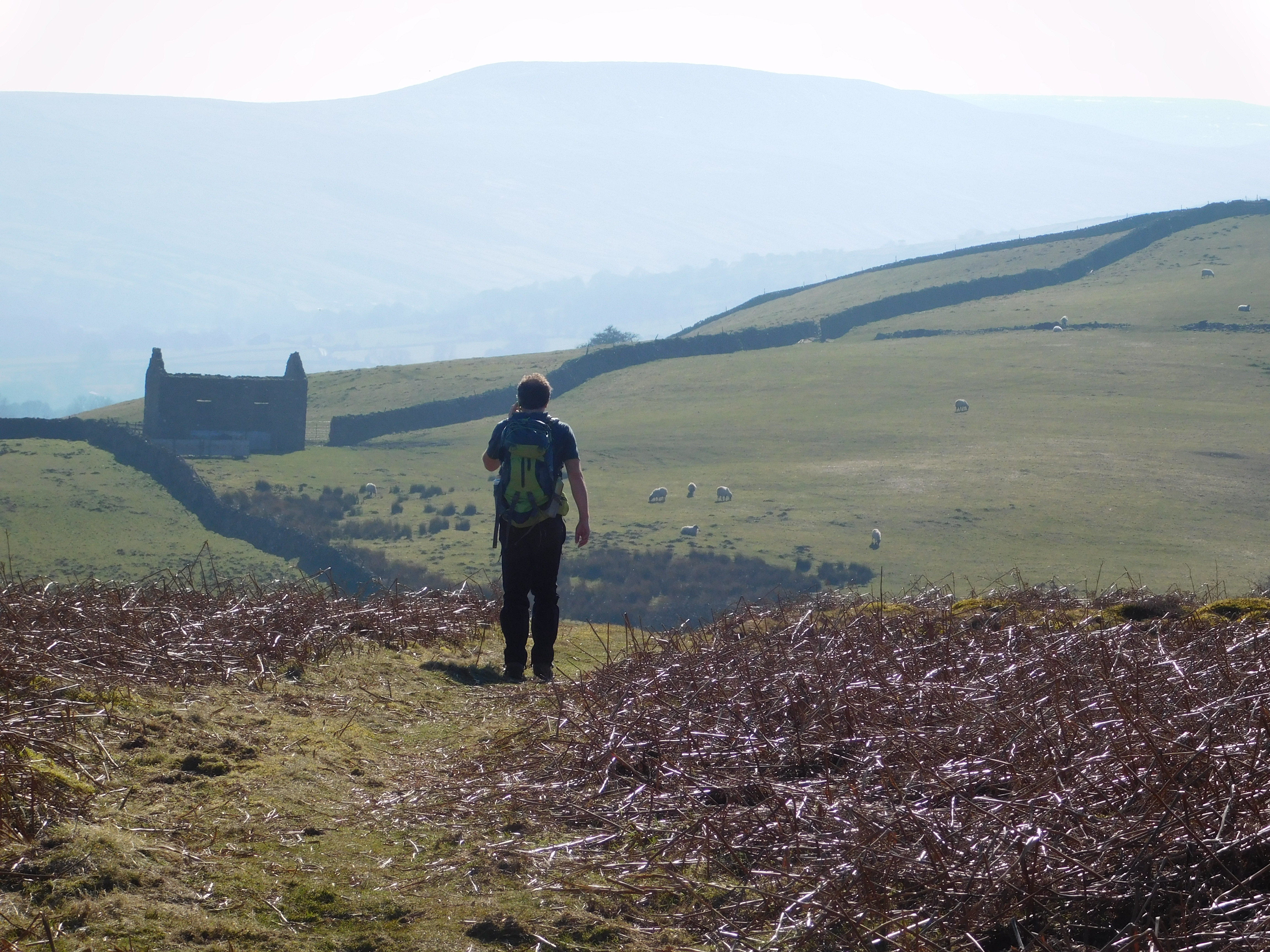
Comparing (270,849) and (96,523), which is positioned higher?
(270,849)

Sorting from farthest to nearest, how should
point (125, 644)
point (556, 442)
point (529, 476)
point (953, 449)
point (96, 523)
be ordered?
point (953, 449)
point (96, 523)
point (556, 442)
point (529, 476)
point (125, 644)

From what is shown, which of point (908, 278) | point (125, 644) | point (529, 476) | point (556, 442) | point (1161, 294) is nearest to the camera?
point (125, 644)

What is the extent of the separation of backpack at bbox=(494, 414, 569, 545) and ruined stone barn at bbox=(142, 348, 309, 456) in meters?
65.7

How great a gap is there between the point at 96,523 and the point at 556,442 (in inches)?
1953

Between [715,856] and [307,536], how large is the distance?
47.7 metres

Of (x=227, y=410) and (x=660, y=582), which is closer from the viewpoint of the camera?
(x=660, y=582)

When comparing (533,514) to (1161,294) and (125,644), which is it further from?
(1161,294)

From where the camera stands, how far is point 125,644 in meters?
5.27

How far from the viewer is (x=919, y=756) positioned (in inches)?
137

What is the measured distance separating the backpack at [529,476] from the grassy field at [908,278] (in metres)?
82.6

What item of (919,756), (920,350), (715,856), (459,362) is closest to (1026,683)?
(919,756)

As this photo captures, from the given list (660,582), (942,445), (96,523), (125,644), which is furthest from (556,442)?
(942,445)

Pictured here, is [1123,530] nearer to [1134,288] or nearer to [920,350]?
[920,350]

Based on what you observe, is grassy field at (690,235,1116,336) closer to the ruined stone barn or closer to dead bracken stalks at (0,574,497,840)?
the ruined stone barn
